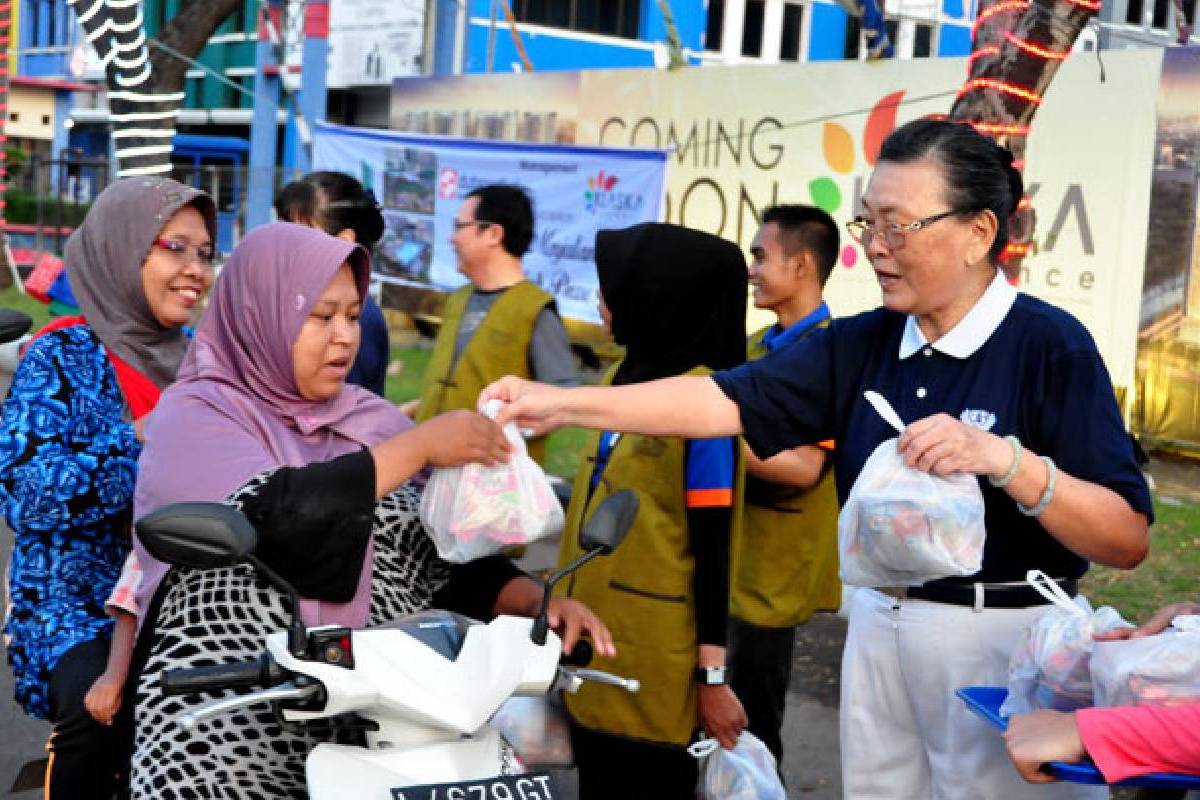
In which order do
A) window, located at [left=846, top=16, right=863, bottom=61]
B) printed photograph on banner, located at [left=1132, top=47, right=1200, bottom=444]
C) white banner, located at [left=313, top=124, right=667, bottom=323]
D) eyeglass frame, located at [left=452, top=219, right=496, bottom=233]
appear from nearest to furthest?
eyeglass frame, located at [left=452, top=219, right=496, bottom=233] < printed photograph on banner, located at [left=1132, top=47, right=1200, bottom=444] < white banner, located at [left=313, top=124, right=667, bottom=323] < window, located at [left=846, top=16, right=863, bottom=61]

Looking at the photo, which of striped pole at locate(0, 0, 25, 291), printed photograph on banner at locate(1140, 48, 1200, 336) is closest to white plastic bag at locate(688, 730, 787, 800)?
printed photograph on banner at locate(1140, 48, 1200, 336)

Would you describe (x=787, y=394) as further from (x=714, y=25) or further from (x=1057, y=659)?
(x=714, y=25)

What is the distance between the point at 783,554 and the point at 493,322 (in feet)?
5.15

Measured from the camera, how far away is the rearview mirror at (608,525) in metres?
2.70

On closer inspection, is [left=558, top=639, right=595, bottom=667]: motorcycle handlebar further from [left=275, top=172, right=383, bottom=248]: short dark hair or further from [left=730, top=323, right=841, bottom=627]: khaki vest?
[left=275, top=172, right=383, bottom=248]: short dark hair

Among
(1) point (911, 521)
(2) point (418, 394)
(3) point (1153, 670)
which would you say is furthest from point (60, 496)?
(2) point (418, 394)

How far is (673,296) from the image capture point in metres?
3.91

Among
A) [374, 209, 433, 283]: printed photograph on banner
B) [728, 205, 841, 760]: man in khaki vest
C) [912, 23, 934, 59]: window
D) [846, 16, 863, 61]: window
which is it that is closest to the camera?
[728, 205, 841, 760]: man in khaki vest

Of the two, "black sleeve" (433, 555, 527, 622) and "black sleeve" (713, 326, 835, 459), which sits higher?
"black sleeve" (713, 326, 835, 459)

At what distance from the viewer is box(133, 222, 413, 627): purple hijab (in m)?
2.87

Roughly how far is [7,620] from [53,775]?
374mm

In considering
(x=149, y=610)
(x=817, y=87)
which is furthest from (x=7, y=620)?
(x=817, y=87)

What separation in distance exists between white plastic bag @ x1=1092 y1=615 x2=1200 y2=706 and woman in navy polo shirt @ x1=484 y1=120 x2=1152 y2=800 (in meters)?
0.31

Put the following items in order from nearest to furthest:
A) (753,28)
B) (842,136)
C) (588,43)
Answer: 1. (842,136)
2. (588,43)
3. (753,28)
